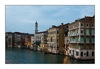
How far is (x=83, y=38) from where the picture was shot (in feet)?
21.1

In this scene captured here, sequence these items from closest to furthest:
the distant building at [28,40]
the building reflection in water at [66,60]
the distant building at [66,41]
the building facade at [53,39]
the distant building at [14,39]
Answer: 1. the building reflection in water at [66,60]
2. the distant building at [14,39]
3. the distant building at [66,41]
4. the distant building at [28,40]
5. the building facade at [53,39]

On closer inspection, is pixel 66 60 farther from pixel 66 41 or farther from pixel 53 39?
pixel 53 39

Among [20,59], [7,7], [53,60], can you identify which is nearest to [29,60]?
[20,59]

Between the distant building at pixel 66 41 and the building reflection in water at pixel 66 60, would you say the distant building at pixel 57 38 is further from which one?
the building reflection in water at pixel 66 60

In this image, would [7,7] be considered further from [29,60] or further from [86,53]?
[86,53]

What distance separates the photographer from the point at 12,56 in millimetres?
6273

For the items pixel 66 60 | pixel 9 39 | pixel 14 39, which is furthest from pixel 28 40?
pixel 66 60

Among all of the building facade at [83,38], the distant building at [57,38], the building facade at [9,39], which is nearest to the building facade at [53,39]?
the distant building at [57,38]

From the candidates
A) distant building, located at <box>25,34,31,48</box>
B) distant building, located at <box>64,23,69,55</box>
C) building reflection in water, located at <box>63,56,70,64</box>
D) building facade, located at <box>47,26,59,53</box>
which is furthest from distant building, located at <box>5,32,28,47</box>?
building reflection in water, located at <box>63,56,70,64</box>

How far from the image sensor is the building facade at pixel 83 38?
20.0 ft
